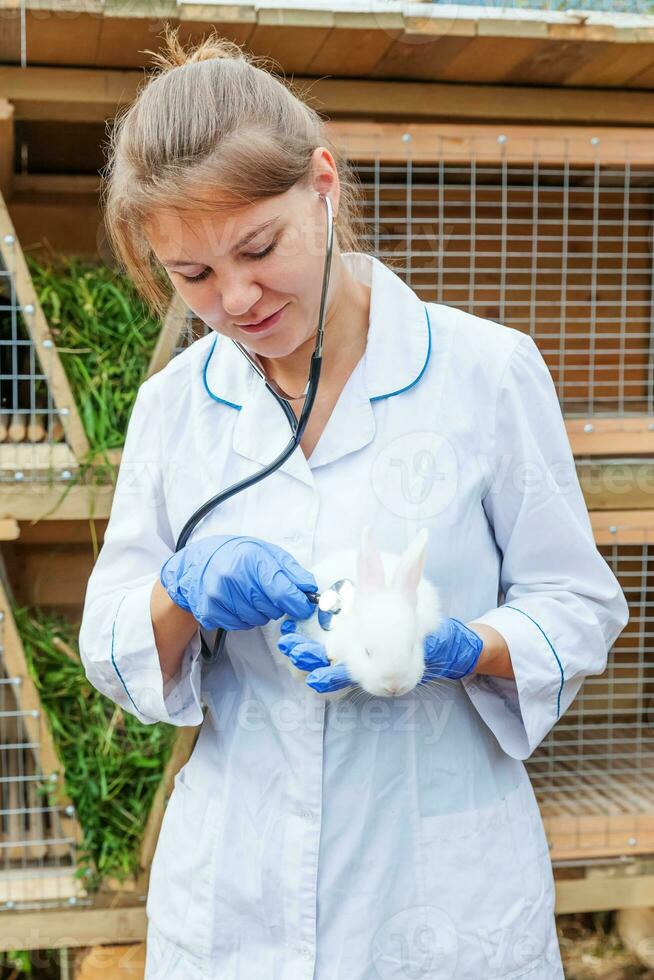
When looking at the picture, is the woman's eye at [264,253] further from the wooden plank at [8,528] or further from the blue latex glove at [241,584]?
the wooden plank at [8,528]

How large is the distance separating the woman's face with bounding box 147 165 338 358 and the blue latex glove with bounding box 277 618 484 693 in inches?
9.9

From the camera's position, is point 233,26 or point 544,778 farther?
point 544,778

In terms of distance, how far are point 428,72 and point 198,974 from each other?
48.8 inches

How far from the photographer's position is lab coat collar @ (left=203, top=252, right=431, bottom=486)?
2.81 ft

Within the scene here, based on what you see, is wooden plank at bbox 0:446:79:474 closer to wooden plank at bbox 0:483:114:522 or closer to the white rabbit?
wooden plank at bbox 0:483:114:522

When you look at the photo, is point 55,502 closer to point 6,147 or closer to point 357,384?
point 6,147

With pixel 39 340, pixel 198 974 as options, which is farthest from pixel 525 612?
pixel 39 340

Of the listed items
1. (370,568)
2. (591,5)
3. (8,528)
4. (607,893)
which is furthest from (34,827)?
(591,5)

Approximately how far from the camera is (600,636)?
0.86 metres

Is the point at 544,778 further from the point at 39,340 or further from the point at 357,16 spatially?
the point at 357,16

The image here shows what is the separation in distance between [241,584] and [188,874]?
298 millimetres

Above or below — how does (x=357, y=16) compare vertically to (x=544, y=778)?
above

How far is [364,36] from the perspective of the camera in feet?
4.39

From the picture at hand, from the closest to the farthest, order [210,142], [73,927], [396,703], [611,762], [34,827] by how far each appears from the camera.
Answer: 1. [210,142]
2. [396,703]
3. [73,927]
4. [34,827]
5. [611,762]
